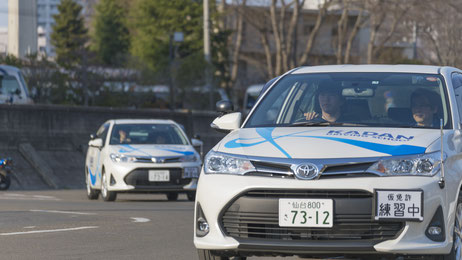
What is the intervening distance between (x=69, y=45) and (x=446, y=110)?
322ft

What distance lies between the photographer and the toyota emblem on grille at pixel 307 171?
746cm

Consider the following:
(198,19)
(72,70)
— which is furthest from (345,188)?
(198,19)

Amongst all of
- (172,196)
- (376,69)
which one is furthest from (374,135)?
(172,196)

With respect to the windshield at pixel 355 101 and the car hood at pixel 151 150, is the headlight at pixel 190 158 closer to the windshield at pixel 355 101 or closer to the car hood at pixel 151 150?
the car hood at pixel 151 150

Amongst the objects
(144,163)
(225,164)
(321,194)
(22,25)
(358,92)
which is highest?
(358,92)

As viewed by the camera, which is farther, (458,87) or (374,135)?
(458,87)

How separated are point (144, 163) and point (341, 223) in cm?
1199

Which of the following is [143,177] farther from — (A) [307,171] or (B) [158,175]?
(A) [307,171]

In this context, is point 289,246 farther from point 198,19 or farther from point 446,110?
point 198,19

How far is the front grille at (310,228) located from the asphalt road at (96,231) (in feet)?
7.51

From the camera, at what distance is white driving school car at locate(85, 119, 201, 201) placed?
19109 mm

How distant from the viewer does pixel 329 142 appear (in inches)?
→ 308

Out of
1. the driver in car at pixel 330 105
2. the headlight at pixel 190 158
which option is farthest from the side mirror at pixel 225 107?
the headlight at pixel 190 158

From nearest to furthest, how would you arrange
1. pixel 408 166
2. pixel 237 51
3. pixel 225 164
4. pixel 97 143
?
pixel 408 166, pixel 225 164, pixel 97 143, pixel 237 51
